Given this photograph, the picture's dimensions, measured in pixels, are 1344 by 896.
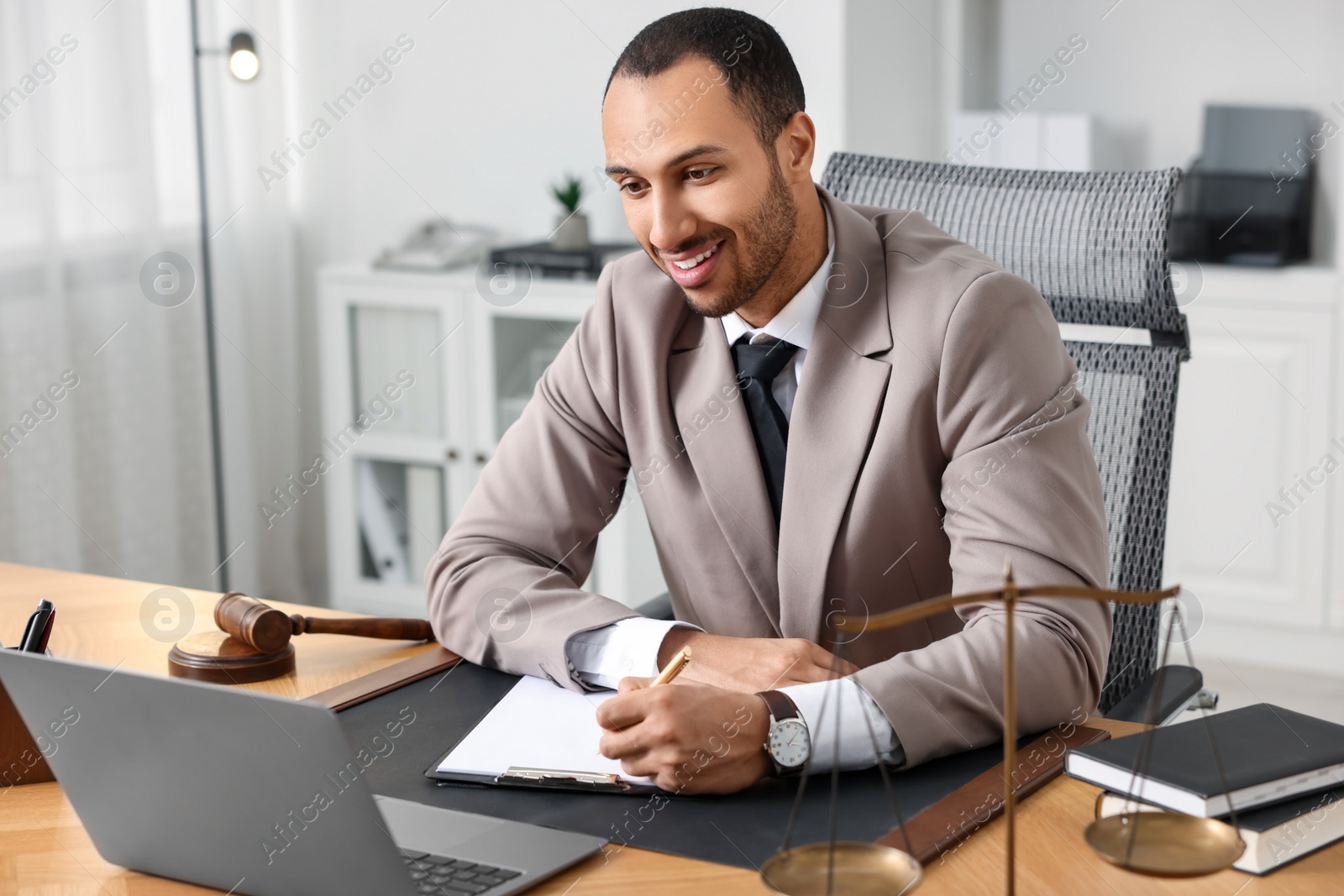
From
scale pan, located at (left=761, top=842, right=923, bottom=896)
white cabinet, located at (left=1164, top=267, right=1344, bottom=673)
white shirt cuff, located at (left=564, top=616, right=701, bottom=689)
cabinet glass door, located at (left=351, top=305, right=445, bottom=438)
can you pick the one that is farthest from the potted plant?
scale pan, located at (left=761, top=842, right=923, bottom=896)

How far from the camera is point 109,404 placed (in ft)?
10.7

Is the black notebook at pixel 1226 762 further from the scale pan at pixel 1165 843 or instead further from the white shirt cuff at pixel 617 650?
the white shirt cuff at pixel 617 650

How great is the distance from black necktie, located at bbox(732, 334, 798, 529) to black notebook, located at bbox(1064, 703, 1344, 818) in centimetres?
52

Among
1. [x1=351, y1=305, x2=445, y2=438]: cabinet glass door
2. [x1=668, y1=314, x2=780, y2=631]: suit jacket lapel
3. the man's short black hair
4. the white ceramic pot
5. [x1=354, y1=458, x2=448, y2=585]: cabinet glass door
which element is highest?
the man's short black hair

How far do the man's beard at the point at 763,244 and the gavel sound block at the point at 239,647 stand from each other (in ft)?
1.80

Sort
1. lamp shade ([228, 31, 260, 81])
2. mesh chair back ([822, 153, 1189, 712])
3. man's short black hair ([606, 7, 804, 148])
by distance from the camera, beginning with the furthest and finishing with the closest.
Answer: lamp shade ([228, 31, 260, 81]) < mesh chair back ([822, 153, 1189, 712]) < man's short black hair ([606, 7, 804, 148])

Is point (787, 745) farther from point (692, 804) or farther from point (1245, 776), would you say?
point (1245, 776)

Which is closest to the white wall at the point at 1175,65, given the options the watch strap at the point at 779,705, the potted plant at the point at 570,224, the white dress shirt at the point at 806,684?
the potted plant at the point at 570,224

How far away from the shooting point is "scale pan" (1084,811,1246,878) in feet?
2.61

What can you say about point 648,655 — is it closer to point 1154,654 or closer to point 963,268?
point 963,268

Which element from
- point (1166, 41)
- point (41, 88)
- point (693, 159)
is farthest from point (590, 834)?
point (1166, 41)

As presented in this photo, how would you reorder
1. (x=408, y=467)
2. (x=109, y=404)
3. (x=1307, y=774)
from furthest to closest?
1. (x=408, y=467)
2. (x=109, y=404)
3. (x=1307, y=774)

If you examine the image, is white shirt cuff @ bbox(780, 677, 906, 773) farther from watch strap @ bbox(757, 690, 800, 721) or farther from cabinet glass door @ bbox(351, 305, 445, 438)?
cabinet glass door @ bbox(351, 305, 445, 438)

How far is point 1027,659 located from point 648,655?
350 mm
